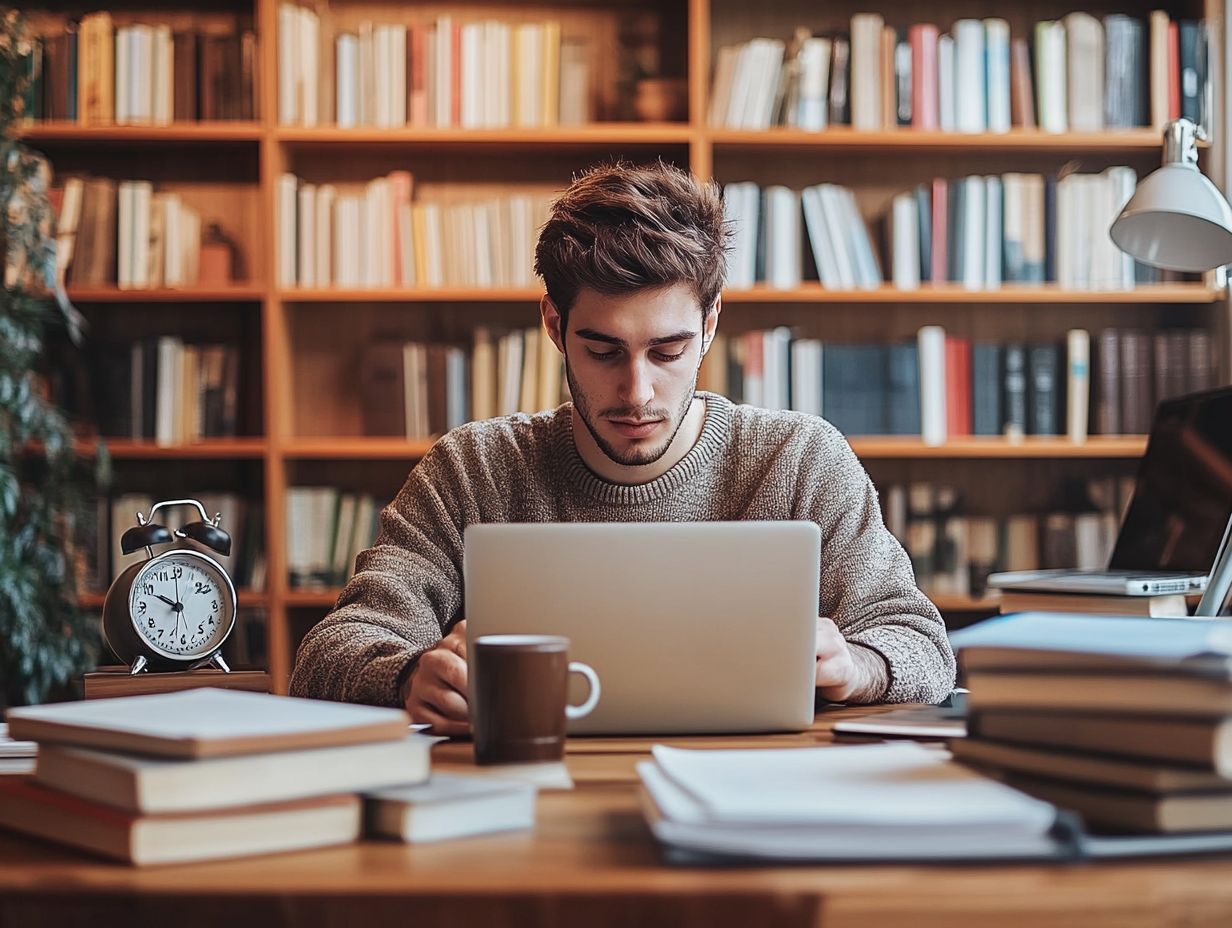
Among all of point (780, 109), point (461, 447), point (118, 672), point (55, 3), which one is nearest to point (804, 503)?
point (461, 447)

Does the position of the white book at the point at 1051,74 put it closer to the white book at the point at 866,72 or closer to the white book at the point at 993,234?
the white book at the point at 993,234

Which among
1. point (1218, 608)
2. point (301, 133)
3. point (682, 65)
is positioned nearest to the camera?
point (1218, 608)

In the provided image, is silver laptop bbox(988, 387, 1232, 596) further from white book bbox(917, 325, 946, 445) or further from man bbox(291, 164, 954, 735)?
white book bbox(917, 325, 946, 445)

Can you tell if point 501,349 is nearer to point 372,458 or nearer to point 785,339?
point 372,458

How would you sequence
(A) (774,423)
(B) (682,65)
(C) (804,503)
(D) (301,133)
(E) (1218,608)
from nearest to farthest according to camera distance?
(E) (1218,608) → (C) (804,503) → (A) (774,423) → (D) (301,133) → (B) (682,65)

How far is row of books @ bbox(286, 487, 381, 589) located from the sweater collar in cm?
140

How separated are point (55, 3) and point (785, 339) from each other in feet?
6.64

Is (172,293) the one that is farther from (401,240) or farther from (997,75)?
(997,75)

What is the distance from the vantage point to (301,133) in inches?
123

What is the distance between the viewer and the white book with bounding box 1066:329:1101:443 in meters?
3.22

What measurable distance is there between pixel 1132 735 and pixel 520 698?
1.33ft

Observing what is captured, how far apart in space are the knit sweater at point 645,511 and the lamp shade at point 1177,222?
1.59 ft

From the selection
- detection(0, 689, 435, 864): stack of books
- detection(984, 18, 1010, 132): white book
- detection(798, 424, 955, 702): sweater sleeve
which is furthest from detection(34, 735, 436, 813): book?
detection(984, 18, 1010, 132): white book

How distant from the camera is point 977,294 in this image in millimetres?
3174
